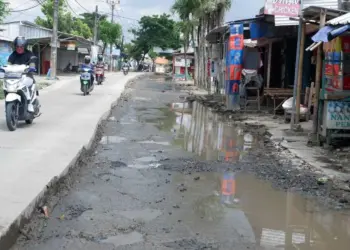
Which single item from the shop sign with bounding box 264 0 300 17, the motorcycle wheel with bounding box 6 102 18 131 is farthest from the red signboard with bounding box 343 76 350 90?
the motorcycle wheel with bounding box 6 102 18 131

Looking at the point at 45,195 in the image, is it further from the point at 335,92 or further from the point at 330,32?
the point at 335,92

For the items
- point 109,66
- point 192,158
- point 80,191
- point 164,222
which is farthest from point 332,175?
point 109,66

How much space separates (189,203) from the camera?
5535 millimetres

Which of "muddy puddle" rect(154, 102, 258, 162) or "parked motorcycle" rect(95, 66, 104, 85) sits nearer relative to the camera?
"muddy puddle" rect(154, 102, 258, 162)

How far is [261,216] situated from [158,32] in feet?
244

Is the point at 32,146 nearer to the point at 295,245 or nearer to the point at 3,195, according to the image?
the point at 3,195

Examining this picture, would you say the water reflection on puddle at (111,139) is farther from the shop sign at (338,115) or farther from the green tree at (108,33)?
the green tree at (108,33)

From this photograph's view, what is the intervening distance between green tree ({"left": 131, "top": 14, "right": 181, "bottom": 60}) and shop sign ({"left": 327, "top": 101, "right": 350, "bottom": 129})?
6827 centimetres

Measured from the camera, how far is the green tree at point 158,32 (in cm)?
7675

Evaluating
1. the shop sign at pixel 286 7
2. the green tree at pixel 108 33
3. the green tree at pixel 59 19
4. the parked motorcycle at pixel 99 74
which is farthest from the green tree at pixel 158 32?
the shop sign at pixel 286 7

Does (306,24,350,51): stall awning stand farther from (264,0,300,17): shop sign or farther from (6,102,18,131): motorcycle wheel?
(6,102,18,131): motorcycle wheel

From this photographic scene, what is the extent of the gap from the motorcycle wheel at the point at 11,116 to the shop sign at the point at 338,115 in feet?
20.0

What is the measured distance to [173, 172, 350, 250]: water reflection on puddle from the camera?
4496 mm

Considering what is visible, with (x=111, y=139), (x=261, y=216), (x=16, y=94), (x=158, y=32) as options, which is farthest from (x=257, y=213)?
(x=158, y=32)
